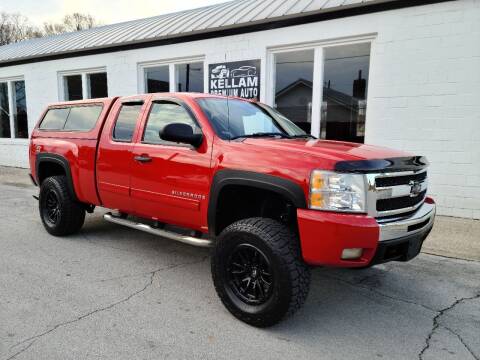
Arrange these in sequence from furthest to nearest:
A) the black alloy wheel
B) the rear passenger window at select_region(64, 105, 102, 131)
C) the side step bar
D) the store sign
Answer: the store sign, the rear passenger window at select_region(64, 105, 102, 131), the side step bar, the black alloy wheel

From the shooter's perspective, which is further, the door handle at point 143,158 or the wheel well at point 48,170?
the wheel well at point 48,170

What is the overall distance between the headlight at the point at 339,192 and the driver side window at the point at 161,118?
1672mm

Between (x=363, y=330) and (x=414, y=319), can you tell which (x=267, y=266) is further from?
(x=414, y=319)

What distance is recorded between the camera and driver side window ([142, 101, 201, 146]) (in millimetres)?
3999

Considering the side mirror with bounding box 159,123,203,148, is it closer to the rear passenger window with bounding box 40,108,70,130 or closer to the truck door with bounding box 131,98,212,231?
the truck door with bounding box 131,98,212,231

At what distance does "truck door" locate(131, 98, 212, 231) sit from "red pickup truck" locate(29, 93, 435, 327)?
0.5 inches

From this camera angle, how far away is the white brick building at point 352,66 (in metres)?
6.41

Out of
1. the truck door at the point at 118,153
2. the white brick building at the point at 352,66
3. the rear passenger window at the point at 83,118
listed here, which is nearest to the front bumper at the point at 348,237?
the truck door at the point at 118,153

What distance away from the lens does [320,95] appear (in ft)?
25.9

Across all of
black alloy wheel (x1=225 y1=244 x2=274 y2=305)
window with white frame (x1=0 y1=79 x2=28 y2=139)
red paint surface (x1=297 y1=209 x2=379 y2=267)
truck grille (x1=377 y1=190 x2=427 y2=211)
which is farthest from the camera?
window with white frame (x1=0 y1=79 x2=28 y2=139)

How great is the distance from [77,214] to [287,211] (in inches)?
130

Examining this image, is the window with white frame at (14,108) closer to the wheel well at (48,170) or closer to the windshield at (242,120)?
the wheel well at (48,170)

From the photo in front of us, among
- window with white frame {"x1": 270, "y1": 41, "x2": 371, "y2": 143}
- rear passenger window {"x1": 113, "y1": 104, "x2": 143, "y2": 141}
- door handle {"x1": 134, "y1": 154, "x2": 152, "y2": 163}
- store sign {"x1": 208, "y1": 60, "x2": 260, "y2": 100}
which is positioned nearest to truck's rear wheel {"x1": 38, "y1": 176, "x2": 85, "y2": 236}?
rear passenger window {"x1": 113, "y1": 104, "x2": 143, "y2": 141}

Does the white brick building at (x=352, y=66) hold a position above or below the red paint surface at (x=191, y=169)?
above
